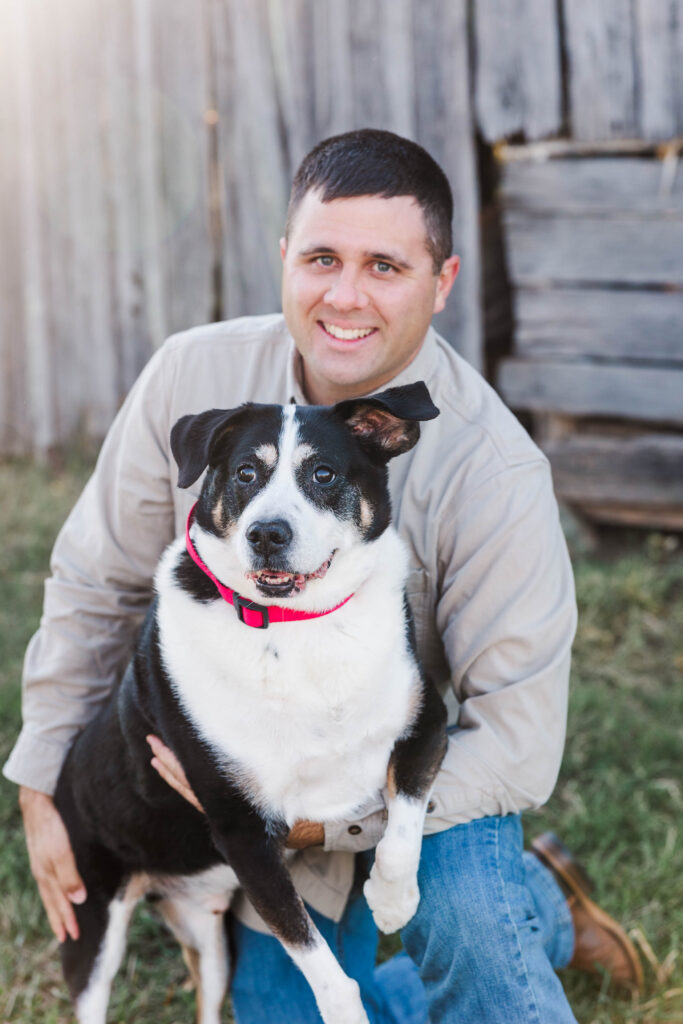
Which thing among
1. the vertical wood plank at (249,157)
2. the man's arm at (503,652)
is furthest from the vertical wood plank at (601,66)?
the man's arm at (503,652)

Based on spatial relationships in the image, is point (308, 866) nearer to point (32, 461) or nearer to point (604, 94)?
point (604, 94)

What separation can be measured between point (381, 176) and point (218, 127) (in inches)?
116

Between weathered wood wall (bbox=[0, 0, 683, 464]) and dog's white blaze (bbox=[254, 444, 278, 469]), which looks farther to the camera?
weathered wood wall (bbox=[0, 0, 683, 464])

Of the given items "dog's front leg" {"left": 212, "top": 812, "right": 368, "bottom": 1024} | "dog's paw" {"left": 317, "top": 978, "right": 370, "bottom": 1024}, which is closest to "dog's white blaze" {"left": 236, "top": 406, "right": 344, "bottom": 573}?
"dog's front leg" {"left": 212, "top": 812, "right": 368, "bottom": 1024}

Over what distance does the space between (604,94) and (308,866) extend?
11.3ft

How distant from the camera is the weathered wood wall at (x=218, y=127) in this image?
4527 mm

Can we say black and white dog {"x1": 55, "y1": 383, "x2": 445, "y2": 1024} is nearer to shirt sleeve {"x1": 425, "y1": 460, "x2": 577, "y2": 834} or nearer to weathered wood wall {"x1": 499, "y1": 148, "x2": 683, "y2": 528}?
shirt sleeve {"x1": 425, "y1": 460, "x2": 577, "y2": 834}

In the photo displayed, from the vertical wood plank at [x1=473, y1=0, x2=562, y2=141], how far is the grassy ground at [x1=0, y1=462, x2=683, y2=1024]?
1950 millimetres

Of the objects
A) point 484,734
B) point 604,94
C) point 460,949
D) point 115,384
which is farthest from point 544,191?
point 460,949

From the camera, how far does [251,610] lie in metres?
2.18

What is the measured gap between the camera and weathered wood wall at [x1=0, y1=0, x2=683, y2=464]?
14.9ft

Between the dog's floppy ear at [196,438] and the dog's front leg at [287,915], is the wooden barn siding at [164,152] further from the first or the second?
the dog's front leg at [287,915]

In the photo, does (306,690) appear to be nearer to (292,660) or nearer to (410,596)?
(292,660)

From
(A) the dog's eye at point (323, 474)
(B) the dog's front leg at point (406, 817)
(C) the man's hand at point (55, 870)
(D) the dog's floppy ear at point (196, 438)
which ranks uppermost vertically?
(D) the dog's floppy ear at point (196, 438)
